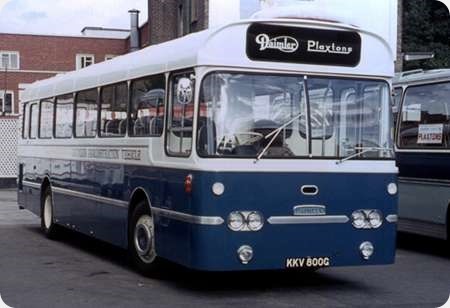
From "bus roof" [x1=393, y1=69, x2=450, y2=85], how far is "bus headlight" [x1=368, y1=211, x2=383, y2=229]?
12.9 ft

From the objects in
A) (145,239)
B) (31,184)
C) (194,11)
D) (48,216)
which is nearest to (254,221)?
(145,239)

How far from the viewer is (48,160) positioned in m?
14.4

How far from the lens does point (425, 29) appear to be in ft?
112

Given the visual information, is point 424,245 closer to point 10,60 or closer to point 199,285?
point 199,285

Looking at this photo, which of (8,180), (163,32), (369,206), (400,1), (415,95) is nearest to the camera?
(369,206)

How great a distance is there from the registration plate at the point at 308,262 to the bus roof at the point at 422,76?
15.3 ft

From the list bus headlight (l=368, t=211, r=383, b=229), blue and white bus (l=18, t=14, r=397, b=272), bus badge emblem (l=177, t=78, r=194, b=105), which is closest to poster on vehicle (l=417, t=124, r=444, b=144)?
blue and white bus (l=18, t=14, r=397, b=272)

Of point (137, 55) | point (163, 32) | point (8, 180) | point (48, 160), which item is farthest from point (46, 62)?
point (137, 55)

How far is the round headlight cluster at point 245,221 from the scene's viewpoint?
854 centimetres

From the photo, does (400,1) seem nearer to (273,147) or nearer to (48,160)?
(48,160)

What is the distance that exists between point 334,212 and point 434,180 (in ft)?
12.6

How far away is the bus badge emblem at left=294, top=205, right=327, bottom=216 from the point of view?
348 inches

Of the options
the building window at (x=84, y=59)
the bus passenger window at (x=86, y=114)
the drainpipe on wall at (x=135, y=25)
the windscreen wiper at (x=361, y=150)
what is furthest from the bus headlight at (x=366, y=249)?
the building window at (x=84, y=59)

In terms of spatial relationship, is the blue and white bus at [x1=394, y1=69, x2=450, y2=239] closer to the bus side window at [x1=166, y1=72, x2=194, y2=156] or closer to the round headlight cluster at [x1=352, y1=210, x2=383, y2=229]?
the round headlight cluster at [x1=352, y1=210, x2=383, y2=229]
